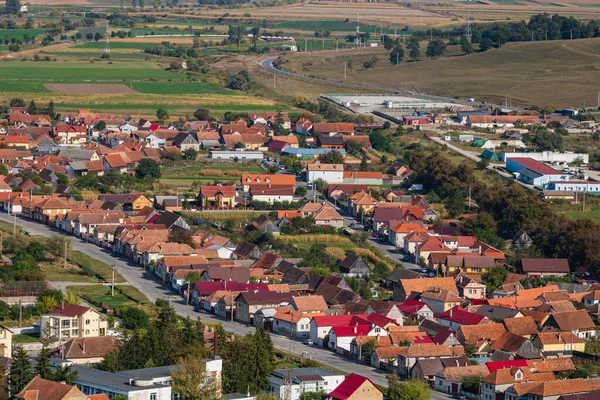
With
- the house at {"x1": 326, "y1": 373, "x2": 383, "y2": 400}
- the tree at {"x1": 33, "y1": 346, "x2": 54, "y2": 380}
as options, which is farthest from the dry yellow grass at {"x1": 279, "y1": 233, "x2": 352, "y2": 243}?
the tree at {"x1": 33, "y1": 346, "x2": 54, "y2": 380}

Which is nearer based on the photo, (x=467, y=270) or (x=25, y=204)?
(x=467, y=270)

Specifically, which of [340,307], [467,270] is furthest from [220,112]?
[340,307]

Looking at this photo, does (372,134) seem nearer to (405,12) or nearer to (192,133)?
(192,133)

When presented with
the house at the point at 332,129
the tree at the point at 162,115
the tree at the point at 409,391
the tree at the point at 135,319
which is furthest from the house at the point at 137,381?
the tree at the point at 162,115

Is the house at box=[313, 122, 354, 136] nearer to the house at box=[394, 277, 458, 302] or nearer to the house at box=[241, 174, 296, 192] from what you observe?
the house at box=[241, 174, 296, 192]

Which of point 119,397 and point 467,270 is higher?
point 119,397

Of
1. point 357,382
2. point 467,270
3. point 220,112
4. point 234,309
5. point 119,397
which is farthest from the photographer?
point 220,112

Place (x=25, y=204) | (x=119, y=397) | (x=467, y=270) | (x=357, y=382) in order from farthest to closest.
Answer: (x=25, y=204)
(x=467, y=270)
(x=357, y=382)
(x=119, y=397)
